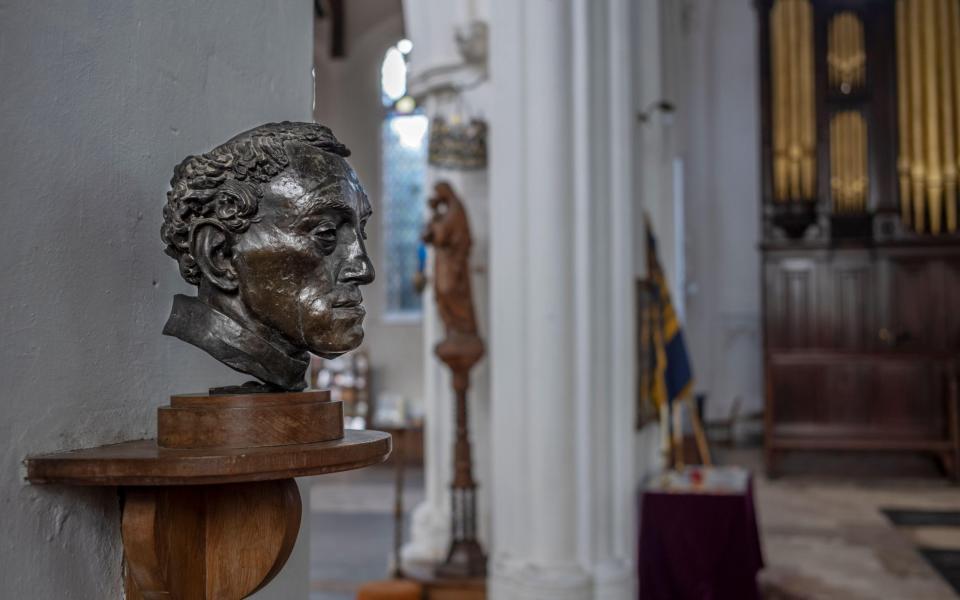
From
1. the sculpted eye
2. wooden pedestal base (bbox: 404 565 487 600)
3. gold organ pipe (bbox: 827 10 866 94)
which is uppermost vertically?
gold organ pipe (bbox: 827 10 866 94)

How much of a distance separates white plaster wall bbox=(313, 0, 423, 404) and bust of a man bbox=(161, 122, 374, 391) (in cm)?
1265

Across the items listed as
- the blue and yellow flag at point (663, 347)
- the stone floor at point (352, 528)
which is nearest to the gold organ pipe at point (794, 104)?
the blue and yellow flag at point (663, 347)

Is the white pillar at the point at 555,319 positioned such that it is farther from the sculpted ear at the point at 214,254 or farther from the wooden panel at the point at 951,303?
the wooden panel at the point at 951,303

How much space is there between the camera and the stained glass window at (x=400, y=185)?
1473cm

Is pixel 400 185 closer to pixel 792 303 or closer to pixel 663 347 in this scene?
pixel 792 303

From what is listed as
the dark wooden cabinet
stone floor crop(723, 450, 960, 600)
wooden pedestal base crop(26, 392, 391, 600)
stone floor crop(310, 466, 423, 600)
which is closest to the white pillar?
stone floor crop(310, 466, 423, 600)

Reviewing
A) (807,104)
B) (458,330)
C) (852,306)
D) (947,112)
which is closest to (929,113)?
(947,112)

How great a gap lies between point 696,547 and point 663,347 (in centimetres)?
141

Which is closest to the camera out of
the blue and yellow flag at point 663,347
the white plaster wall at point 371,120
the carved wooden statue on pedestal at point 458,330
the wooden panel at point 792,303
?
the carved wooden statue on pedestal at point 458,330

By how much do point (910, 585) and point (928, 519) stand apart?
2.38m

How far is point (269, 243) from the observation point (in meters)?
1.28

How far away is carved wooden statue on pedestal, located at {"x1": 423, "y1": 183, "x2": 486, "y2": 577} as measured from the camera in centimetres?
539

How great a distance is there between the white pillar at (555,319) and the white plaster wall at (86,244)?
9.76 feet

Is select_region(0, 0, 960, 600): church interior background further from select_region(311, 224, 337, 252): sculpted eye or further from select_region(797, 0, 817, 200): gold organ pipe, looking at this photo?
select_region(311, 224, 337, 252): sculpted eye
